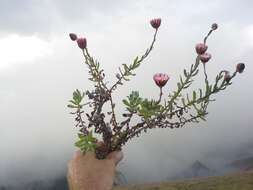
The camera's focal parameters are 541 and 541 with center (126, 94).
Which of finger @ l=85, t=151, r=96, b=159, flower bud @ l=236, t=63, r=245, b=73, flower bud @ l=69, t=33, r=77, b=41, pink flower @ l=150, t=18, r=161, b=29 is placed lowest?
finger @ l=85, t=151, r=96, b=159

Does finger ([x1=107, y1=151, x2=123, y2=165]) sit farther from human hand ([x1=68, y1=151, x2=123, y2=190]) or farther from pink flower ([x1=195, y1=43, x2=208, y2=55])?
pink flower ([x1=195, y1=43, x2=208, y2=55])

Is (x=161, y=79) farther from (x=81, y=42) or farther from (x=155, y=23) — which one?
(x=81, y=42)

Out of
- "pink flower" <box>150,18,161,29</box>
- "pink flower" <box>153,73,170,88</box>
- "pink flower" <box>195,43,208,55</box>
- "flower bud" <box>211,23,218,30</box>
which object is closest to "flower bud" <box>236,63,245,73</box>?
"pink flower" <box>195,43,208,55</box>

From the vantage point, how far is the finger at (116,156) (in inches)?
342

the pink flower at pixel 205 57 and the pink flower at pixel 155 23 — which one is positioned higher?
the pink flower at pixel 155 23

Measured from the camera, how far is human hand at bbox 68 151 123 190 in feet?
27.8

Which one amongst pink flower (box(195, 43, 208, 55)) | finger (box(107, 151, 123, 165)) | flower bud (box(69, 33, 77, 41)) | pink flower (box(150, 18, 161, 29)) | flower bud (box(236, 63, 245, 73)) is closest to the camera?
flower bud (box(236, 63, 245, 73))

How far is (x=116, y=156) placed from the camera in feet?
28.5

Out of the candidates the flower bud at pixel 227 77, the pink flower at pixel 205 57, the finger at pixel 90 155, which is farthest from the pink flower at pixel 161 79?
the finger at pixel 90 155

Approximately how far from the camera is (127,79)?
8695 millimetres

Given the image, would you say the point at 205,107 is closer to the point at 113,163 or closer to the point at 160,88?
the point at 160,88

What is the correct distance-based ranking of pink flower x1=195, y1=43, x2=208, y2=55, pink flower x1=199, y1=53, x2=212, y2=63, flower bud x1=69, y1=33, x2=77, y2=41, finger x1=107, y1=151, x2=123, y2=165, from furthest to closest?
finger x1=107, y1=151, x2=123, y2=165
flower bud x1=69, y1=33, x2=77, y2=41
pink flower x1=195, y1=43, x2=208, y2=55
pink flower x1=199, y1=53, x2=212, y2=63

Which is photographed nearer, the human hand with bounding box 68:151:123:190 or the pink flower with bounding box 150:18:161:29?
the pink flower with bounding box 150:18:161:29

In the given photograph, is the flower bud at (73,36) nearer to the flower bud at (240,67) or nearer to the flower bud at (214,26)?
the flower bud at (214,26)
